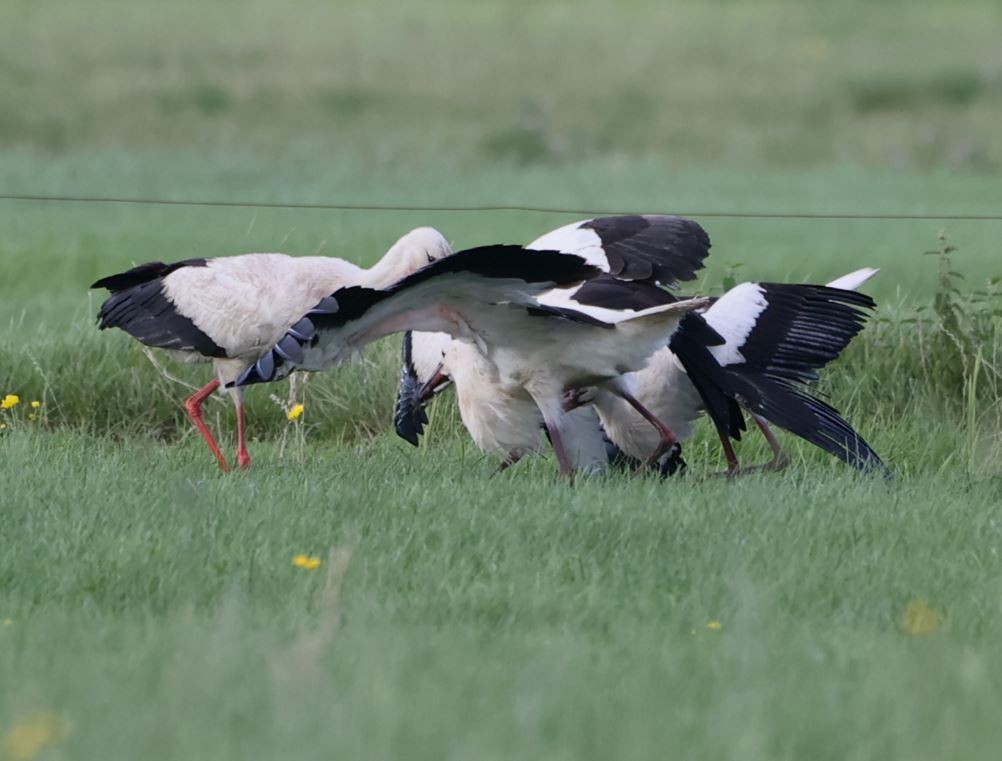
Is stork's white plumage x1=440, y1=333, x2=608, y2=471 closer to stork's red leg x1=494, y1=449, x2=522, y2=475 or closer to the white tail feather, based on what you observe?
stork's red leg x1=494, y1=449, x2=522, y2=475

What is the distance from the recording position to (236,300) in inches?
298

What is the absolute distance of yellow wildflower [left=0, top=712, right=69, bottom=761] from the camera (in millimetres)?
2861

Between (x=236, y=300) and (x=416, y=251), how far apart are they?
84 centimetres

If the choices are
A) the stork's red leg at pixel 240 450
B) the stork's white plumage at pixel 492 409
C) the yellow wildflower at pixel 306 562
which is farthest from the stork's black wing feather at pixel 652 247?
the yellow wildflower at pixel 306 562

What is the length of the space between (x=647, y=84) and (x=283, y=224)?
514 inches

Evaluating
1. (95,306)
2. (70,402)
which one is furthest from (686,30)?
(70,402)

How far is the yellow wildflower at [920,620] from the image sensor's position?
13.8ft

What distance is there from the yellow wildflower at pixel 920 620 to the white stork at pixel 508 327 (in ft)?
6.33

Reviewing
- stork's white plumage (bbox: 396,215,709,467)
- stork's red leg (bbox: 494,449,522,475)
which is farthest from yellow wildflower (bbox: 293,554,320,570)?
stork's red leg (bbox: 494,449,522,475)

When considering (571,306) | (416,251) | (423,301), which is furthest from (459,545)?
(416,251)

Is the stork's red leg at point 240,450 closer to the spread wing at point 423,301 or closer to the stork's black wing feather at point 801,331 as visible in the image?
the spread wing at point 423,301

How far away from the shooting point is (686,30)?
31.8 meters

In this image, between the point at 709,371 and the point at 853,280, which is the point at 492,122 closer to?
the point at 853,280

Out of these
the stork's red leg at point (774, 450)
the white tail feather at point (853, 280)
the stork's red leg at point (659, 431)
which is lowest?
the stork's red leg at point (774, 450)
